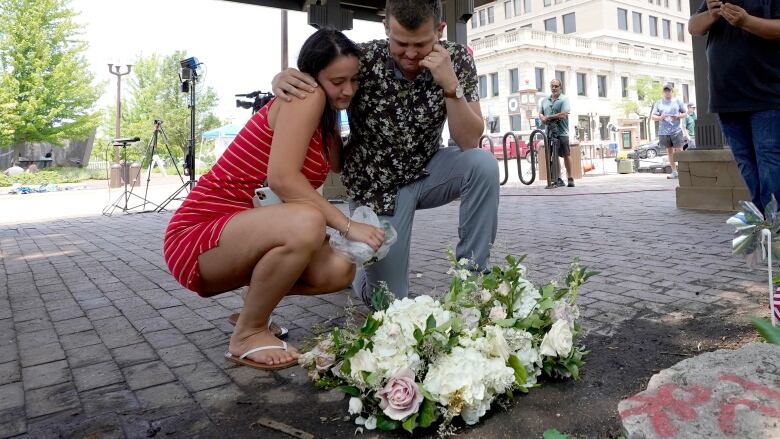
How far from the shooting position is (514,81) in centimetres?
4322

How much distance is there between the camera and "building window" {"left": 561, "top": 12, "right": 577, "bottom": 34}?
1997 inches

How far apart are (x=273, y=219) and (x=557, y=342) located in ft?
3.41

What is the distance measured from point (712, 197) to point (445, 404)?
549 cm

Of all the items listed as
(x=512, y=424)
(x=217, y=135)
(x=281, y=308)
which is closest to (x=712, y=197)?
(x=281, y=308)

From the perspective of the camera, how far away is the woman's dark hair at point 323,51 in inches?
81.7

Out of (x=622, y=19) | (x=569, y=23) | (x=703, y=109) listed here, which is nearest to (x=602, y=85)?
(x=569, y=23)

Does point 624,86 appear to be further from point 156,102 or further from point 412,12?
point 412,12

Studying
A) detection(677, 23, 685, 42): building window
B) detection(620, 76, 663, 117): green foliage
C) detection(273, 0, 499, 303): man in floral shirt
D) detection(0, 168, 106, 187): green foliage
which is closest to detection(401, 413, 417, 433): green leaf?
detection(273, 0, 499, 303): man in floral shirt

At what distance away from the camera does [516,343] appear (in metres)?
1.77

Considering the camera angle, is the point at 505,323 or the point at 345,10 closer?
the point at 505,323

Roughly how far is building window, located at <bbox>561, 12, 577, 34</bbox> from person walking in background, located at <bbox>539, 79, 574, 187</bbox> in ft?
147

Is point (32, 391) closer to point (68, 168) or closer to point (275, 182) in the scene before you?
point (275, 182)

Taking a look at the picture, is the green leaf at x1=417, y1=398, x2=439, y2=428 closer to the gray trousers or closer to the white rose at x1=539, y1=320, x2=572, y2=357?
the white rose at x1=539, y1=320, x2=572, y2=357

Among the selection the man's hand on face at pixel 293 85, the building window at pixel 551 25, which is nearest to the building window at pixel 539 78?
the building window at pixel 551 25
